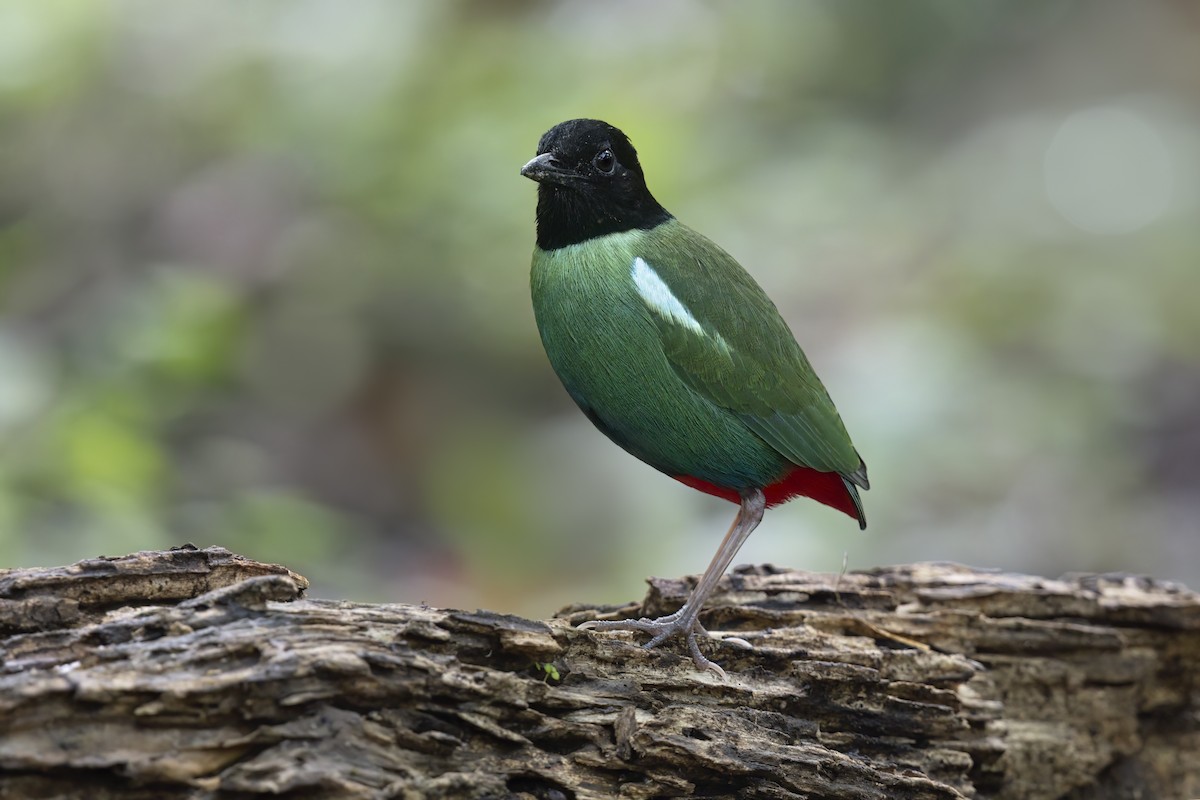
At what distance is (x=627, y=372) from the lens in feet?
12.6

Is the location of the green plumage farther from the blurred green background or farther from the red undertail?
the blurred green background

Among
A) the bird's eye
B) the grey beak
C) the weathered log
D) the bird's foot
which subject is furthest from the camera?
the bird's eye

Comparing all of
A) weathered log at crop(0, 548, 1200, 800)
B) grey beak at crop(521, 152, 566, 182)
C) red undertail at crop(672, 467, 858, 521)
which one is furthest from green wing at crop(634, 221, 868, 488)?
weathered log at crop(0, 548, 1200, 800)

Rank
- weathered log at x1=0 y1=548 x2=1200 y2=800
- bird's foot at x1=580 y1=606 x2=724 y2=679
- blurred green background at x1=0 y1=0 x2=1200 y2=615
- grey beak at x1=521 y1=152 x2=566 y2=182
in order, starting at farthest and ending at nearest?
blurred green background at x1=0 y1=0 x2=1200 y2=615
grey beak at x1=521 y1=152 x2=566 y2=182
bird's foot at x1=580 y1=606 x2=724 y2=679
weathered log at x1=0 y1=548 x2=1200 y2=800

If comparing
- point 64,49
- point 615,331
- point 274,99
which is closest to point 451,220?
point 274,99

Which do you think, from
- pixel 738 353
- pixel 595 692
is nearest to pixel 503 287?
pixel 738 353

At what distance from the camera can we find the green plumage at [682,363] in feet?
12.7

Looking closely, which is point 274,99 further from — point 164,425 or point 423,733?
point 423,733

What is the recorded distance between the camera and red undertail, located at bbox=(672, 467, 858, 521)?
425 centimetres

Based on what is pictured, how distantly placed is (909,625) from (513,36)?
544 cm

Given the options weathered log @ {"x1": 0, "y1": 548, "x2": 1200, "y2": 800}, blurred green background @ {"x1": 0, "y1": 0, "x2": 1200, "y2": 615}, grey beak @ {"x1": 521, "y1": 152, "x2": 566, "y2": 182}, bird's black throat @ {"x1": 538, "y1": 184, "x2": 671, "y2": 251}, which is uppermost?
blurred green background @ {"x1": 0, "y1": 0, "x2": 1200, "y2": 615}

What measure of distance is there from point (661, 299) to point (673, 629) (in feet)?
3.33

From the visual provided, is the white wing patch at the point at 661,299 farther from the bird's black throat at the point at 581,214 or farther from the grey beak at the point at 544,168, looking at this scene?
the grey beak at the point at 544,168

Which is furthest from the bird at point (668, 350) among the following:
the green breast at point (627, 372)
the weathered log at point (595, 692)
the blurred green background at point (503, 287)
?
the blurred green background at point (503, 287)
